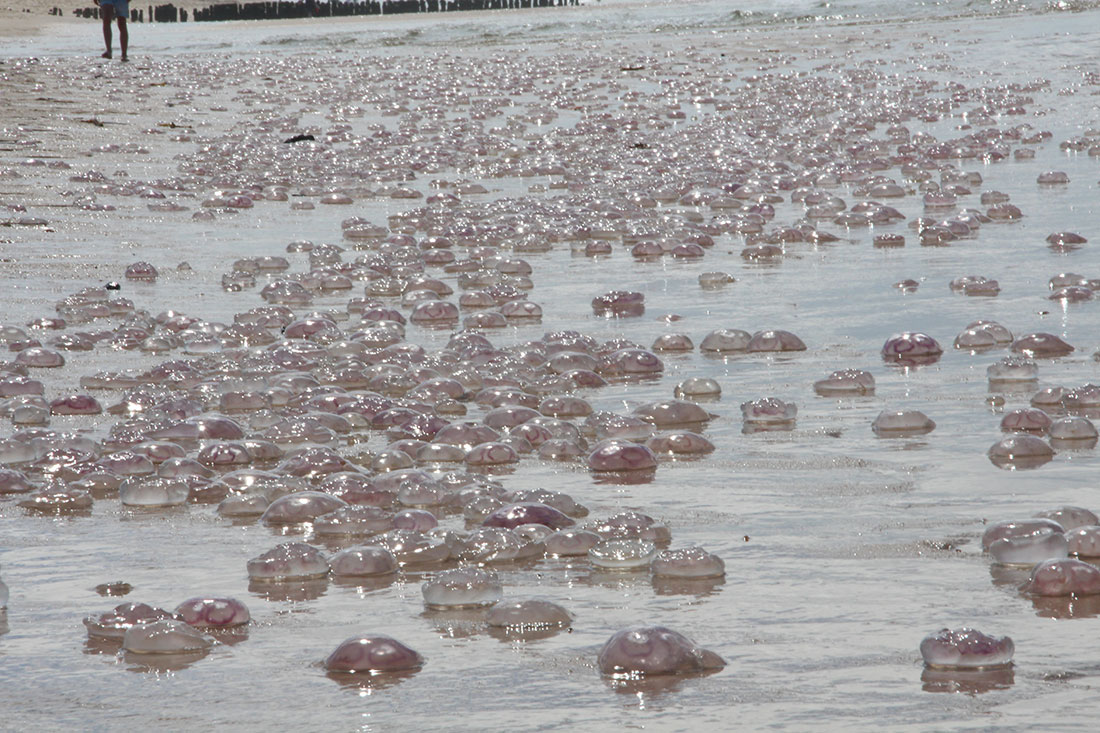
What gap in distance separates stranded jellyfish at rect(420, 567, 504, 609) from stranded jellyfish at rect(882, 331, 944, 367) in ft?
8.31

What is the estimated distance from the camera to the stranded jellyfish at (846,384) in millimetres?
4383

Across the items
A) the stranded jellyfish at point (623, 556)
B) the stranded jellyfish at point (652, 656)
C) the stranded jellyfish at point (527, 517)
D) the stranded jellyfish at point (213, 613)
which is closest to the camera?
the stranded jellyfish at point (652, 656)

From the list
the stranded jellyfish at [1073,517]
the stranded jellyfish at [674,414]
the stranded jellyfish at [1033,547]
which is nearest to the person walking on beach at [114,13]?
the stranded jellyfish at [674,414]

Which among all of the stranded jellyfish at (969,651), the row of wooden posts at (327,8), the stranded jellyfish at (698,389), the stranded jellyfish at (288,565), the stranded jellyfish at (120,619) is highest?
the row of wooden posts at (327,8)

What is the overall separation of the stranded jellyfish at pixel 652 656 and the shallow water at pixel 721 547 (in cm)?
4

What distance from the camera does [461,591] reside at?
2564mm

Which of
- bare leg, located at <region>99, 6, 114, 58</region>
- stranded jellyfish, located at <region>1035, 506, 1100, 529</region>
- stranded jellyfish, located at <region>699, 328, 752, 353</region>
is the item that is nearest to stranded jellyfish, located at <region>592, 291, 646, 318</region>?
stranded jellyfish, located at <region>699, 328, 752, 353</region>

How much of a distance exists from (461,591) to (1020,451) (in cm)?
159

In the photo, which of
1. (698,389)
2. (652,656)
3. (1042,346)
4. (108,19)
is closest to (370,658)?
(652,656)

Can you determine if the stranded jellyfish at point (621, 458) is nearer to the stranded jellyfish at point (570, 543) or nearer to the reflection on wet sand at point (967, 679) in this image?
the stranded jellyfish at point (570, 543)

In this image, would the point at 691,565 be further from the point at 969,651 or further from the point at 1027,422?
the point at 1027,422

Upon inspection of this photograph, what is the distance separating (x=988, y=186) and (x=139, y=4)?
88914 millimetres

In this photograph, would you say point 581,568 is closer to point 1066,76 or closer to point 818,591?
point 818,591

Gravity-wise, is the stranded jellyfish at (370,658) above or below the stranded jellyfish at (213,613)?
above
